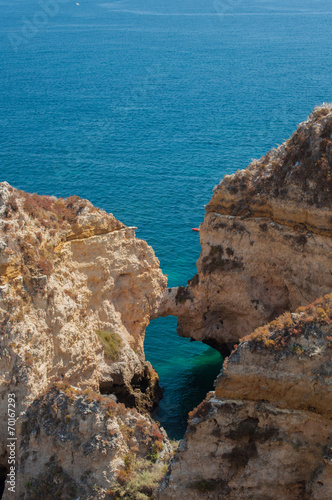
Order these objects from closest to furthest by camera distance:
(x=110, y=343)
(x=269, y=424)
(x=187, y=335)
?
(x=269, y=424) → (x=110, y=343) → (x=187, y=335)

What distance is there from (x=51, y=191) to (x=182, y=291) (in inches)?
1443

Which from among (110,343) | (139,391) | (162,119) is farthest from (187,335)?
(162,119)

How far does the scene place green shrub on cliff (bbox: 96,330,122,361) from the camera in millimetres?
32062

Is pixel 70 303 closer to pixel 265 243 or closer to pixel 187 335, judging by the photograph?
pixel 265 243

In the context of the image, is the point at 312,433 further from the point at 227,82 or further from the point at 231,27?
the point at 231,27

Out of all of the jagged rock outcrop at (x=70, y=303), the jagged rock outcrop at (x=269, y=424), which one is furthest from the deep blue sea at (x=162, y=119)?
the jagged rock outcrop at (x=269, y=424)

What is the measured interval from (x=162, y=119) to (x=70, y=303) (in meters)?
69.7

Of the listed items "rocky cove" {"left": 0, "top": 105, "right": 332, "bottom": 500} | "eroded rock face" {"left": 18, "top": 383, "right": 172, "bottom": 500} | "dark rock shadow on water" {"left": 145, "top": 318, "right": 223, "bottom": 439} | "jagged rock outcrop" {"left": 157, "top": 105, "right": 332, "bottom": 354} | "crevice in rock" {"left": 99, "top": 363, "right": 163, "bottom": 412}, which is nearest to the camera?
"rocky cove" {"left": 0, "top": 105, "right": 332, "bottom": 500}

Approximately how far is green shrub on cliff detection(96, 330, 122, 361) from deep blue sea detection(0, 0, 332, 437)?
20.8 ft

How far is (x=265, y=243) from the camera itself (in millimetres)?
34156

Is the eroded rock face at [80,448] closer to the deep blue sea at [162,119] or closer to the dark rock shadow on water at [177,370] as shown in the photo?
the dark rock shadow on water at [177,370]

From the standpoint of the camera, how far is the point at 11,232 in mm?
27141

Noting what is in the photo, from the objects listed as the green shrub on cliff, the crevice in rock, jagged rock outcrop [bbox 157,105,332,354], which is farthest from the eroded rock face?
jagged rock outcrop [bbox 157,105,332,354]

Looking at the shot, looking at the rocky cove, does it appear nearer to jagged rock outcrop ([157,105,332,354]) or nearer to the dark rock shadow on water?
jagged rock outcrop ([157,105,332,354])
